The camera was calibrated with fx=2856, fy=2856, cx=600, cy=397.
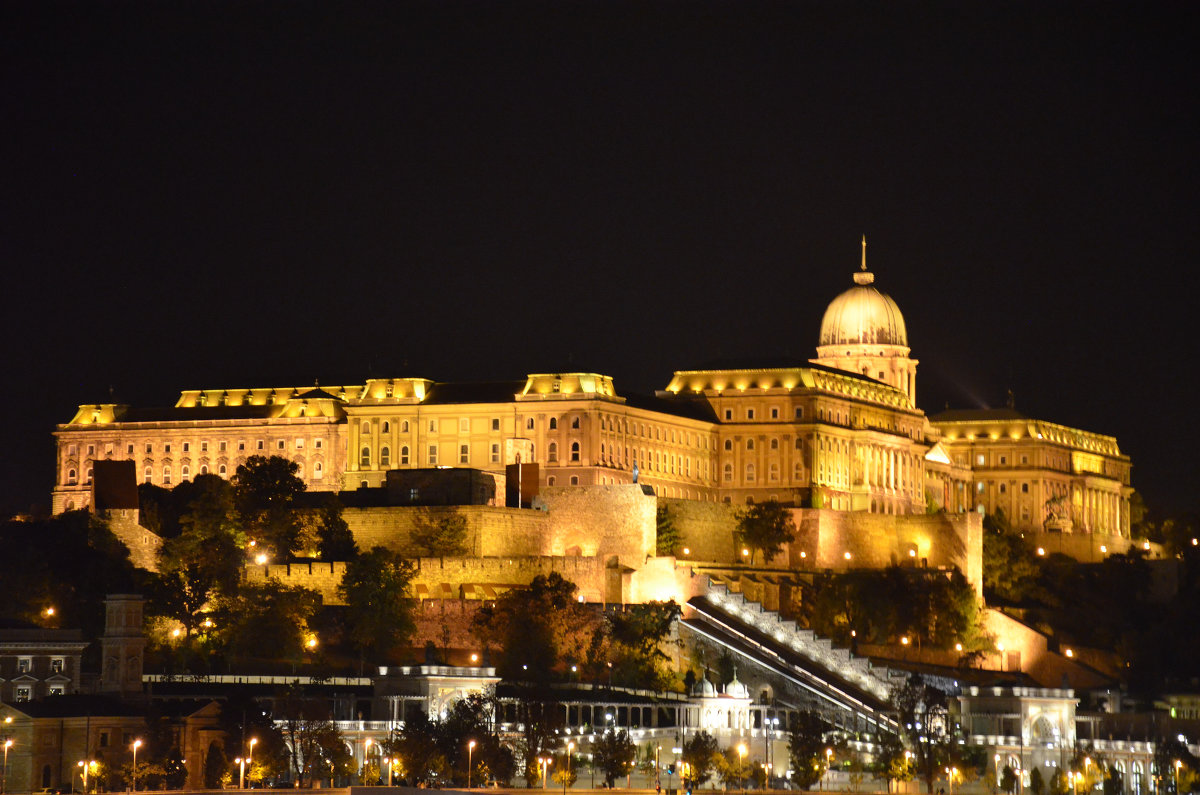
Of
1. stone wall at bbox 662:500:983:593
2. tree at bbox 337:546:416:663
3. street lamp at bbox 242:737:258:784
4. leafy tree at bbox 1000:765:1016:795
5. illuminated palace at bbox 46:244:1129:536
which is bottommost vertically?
leafy tree at bbox 1000:765:1016:795

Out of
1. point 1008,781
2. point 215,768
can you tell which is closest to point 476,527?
point 1008,781

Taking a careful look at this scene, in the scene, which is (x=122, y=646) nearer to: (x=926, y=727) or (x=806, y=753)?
(x=806, y=753)

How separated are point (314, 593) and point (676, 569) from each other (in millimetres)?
18467

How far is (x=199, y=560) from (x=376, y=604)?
10.6m

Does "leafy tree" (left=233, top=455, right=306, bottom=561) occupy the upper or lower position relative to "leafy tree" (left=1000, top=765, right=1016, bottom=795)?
upper

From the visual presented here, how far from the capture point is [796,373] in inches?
7244

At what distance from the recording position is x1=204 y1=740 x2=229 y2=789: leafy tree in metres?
104

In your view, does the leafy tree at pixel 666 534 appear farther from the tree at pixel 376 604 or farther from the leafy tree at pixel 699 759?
the leafy tree at pixel 699 759

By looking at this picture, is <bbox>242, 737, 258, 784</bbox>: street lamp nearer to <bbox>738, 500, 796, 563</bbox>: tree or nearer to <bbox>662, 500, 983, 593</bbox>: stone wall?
<bbox>662, 500, 983, 593</bbox>: stone wall

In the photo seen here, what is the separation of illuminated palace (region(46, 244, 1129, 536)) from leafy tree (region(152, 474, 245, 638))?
3001cm

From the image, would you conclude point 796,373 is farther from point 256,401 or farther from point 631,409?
point 256,401

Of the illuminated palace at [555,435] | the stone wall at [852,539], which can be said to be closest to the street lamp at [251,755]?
the stone wall at [852,539]

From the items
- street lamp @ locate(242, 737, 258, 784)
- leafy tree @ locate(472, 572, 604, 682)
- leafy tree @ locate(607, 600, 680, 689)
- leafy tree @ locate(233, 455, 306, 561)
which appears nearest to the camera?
street lamp @ locate(242, 737, 258, 784)

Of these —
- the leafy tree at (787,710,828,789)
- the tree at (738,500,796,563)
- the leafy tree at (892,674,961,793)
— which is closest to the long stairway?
the leafy tree at (892,674,961,793)
